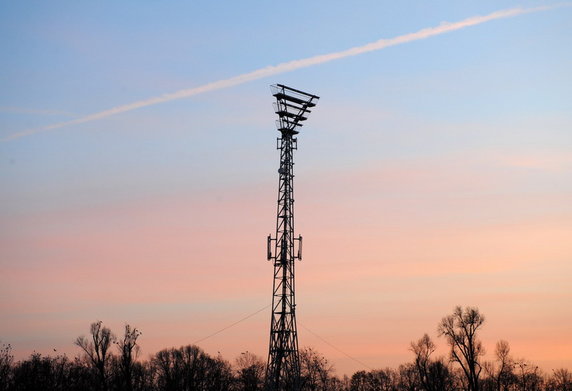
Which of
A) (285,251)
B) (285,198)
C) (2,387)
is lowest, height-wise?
(2,387)

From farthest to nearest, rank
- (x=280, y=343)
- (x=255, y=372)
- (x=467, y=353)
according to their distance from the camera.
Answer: (x=255, y=372)
(x=467, y=353)
(x=280, y=343)

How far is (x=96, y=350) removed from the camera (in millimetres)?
98062

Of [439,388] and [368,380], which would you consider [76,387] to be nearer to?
[439,388]

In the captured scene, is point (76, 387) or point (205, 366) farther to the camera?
point (205, 366)

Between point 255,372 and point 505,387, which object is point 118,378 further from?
point 505,387

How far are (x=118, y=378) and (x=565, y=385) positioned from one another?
283 ft

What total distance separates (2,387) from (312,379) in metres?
47.8

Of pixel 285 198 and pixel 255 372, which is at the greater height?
pixel 285 198

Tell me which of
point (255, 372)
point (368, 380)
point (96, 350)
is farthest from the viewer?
point (368, 380)

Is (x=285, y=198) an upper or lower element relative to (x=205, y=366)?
upper

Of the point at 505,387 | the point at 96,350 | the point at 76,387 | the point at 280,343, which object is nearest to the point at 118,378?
the point at 96,350

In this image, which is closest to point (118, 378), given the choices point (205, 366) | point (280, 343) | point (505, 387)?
point (205, 366)

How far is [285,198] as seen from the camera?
218 feet

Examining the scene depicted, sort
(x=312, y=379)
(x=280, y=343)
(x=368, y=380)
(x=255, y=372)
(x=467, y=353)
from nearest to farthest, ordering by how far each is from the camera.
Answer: (x=280, y=343), (x=467, y=353), (x=312, y=379), (x=255, y=372), (x=368, y=380)
